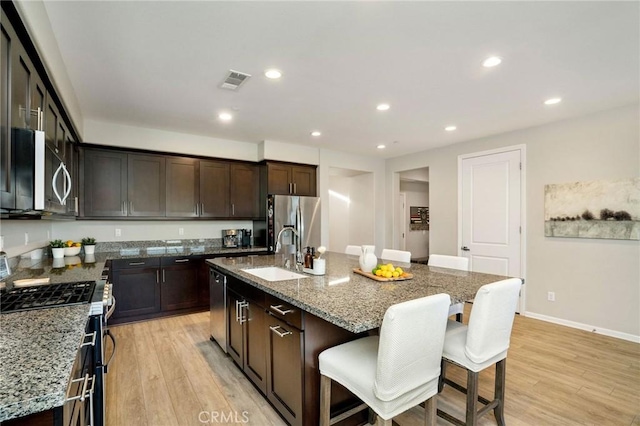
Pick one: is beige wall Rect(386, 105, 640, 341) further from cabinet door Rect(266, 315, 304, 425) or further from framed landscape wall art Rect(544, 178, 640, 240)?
cabinet door Rect(266, 315, 304, 425)

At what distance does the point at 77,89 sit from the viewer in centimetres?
297

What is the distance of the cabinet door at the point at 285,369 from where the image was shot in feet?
5.72

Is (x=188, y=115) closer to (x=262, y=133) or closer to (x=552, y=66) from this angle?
(x=262, y=133)

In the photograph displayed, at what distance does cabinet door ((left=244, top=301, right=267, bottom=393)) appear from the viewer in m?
2.15

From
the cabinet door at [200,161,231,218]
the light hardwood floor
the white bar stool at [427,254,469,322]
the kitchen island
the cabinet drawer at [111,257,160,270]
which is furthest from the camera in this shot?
the cabinet door at [200,161,231,218]

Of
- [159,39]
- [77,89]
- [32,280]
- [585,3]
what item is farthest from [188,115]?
[585,3]

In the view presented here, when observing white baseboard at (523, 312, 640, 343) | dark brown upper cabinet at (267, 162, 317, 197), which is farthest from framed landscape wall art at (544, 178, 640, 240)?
dark brown upper cabinet at (267, 162, 317, 197)

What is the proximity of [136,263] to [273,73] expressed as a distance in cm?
287

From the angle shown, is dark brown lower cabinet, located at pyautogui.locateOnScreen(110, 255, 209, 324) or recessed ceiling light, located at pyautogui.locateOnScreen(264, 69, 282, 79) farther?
dark brown lower cabinet, located at pyautogui.locateOnScreen(110, 255, 209, 324)

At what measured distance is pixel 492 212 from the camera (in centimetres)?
455

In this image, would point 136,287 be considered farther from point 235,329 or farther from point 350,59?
point 350,59

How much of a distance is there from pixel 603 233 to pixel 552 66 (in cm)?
220

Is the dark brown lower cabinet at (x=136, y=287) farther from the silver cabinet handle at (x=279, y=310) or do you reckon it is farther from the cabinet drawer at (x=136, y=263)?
the silver cabinet handle at (x=279, y=310)

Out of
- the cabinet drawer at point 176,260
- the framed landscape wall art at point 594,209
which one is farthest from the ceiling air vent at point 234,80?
the framed landscape wall art at point 594,209
